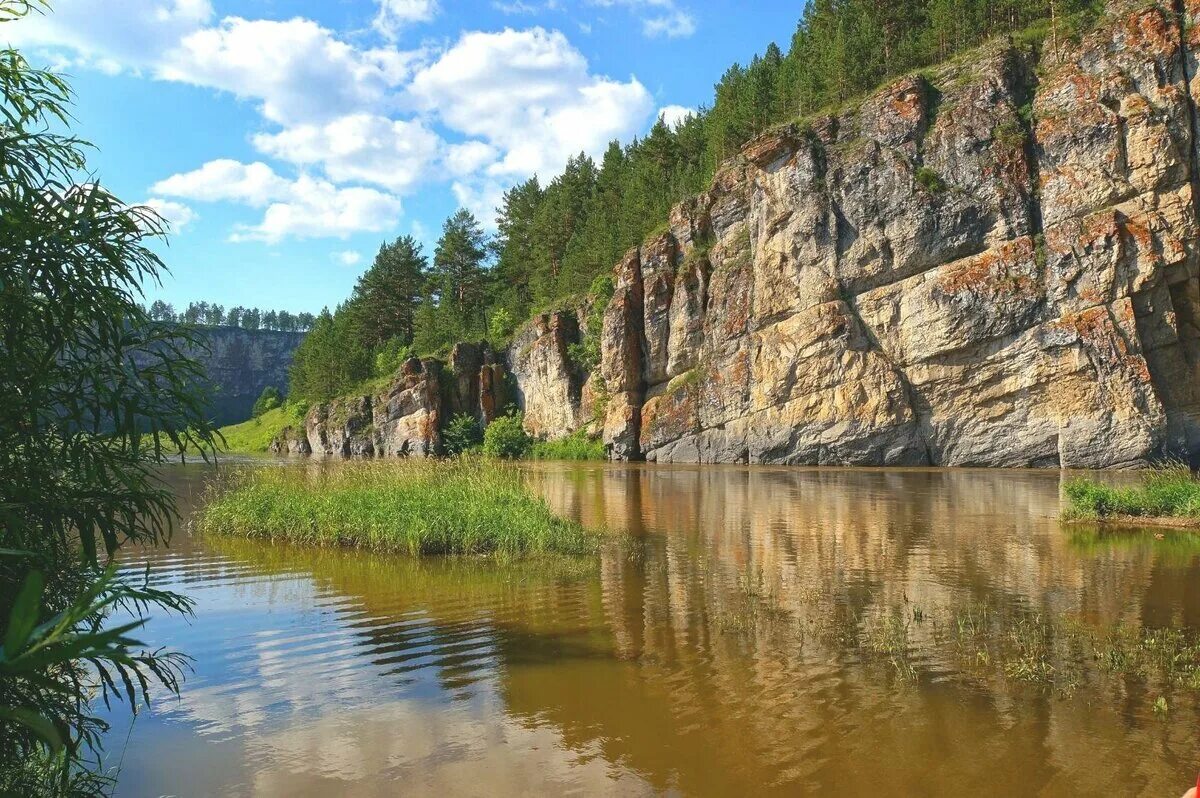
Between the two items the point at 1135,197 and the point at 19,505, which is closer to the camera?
the point at 19,505

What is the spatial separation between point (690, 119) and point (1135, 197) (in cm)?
4537

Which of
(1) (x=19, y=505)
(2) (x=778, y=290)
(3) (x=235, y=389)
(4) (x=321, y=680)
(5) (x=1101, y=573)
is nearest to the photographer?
(1) (x=19, y=505)

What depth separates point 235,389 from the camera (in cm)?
18175

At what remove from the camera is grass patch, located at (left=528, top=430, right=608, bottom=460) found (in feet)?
185

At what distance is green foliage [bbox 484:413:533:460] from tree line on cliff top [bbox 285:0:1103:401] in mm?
10829

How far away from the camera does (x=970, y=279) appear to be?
1527 inches

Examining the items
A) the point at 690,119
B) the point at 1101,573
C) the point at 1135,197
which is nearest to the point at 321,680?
the point at 1101,573

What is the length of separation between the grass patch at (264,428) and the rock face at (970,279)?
57.2 metres

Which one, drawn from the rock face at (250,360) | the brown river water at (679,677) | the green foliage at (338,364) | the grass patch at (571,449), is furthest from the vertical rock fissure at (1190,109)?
the rock face at (250,360)

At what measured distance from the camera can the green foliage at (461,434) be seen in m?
64.7

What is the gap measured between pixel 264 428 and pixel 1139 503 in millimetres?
105878

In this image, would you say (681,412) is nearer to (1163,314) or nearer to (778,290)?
(778,290)

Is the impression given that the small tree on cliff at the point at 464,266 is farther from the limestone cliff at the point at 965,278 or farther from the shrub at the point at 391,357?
the limestone cliff at the point at 965,278

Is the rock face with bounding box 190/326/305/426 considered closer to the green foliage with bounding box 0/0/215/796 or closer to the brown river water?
the brown river water
